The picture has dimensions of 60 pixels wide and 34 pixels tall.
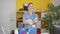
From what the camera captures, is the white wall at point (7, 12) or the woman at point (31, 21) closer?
the woman at point (31, 21)

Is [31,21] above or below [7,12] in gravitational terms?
below

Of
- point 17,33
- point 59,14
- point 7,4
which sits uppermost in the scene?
point 7,4

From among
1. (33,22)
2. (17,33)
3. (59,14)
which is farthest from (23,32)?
Result: (59,14)

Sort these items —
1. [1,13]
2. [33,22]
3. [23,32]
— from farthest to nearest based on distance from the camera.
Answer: [1,13], [33,22], [23,32]

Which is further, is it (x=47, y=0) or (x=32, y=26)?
(x=47, y=0)

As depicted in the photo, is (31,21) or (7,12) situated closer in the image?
(31,21)

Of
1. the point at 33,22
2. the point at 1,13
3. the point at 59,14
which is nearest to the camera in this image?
the point at 33,22

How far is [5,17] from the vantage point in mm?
4734

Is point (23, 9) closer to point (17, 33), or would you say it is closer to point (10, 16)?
point (10, 16)

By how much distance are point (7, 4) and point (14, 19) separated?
21.9 inches

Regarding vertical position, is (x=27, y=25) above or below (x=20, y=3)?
below

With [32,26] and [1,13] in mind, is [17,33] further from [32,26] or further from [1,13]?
[1,13]

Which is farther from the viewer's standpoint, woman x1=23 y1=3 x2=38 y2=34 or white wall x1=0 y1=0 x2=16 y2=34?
white wall x1=0 y1=0 x2=16 y2=34

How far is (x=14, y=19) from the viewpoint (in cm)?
477
